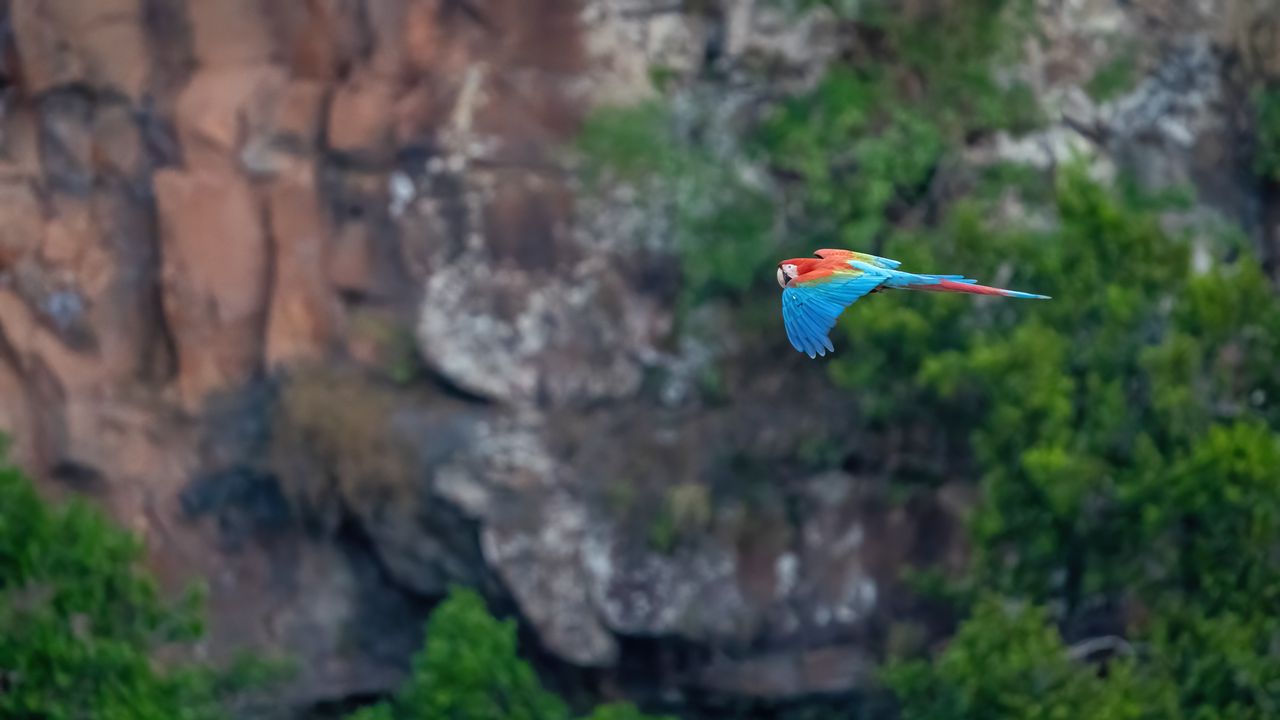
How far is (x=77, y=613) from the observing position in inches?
493

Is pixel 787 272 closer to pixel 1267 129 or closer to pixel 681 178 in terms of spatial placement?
pixel 681 178

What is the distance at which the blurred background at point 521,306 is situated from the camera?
15273 mm

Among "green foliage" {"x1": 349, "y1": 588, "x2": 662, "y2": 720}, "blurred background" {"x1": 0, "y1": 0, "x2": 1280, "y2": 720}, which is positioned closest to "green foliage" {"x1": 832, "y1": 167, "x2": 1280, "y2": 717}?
"blurred background" {"x1": 0, "y1": 0, "x2": 1280, "y2": 720}

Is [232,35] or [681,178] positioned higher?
[232,35]

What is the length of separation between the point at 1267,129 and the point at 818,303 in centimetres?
1008

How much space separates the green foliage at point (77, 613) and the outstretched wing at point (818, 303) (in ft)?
19.4

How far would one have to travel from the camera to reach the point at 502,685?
13.7 meters

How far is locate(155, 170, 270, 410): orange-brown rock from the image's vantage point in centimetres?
1568

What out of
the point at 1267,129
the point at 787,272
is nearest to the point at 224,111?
the point at 1267,129

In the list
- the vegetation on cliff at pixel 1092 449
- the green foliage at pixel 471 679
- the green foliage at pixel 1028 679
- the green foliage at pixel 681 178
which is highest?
the green foliage at pixel 681 178

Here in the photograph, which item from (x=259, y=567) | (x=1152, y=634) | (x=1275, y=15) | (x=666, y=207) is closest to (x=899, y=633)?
(x=1152, y=634)

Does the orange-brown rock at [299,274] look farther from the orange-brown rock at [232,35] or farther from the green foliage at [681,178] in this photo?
the green foliage at [681,178]

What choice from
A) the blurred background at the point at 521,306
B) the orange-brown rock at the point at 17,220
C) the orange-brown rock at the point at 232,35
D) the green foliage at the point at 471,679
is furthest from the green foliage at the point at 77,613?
the orange-brown rock at the point at 232,35

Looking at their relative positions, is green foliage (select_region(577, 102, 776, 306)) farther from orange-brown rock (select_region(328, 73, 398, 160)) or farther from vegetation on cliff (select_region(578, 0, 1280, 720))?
orange-brown rock (select_region(328, 73, 398, 160))
